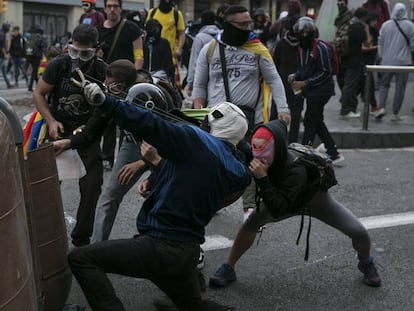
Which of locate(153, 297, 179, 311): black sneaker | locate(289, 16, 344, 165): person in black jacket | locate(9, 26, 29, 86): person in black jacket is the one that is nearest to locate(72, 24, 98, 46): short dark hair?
locate(153, 297, 179, 311): black sneaker

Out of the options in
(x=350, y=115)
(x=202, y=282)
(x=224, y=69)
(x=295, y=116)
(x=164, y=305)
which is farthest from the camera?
(x=350, y=115)

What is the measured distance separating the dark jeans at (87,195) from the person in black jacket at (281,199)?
0.96 meters

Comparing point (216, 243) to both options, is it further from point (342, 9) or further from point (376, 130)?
point (342, 9)

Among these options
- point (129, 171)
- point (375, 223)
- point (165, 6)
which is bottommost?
point (375, 223)

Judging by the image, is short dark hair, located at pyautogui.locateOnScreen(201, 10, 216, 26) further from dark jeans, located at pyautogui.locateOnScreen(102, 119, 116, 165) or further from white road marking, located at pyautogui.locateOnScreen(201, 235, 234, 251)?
white road marking, located at pyautogui.locateOnScreen(201, 235, 234, 251)

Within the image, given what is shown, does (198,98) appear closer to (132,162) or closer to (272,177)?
(132,162)

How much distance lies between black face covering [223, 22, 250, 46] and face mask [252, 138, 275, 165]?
172 centimetres

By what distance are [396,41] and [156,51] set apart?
4258 millimetres

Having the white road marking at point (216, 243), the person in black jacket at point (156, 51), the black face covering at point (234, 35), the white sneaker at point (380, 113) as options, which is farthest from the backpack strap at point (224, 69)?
the white sneaker at point (380, 113)

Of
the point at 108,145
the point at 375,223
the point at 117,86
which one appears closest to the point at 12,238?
the point at 117,86

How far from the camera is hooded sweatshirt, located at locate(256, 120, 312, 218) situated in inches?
160

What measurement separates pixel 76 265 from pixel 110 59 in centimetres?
468

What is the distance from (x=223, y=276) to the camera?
4.64 m

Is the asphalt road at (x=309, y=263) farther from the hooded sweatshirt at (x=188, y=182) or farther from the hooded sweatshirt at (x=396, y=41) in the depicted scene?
the hooded sweatshirt at (x=396, y=41)
